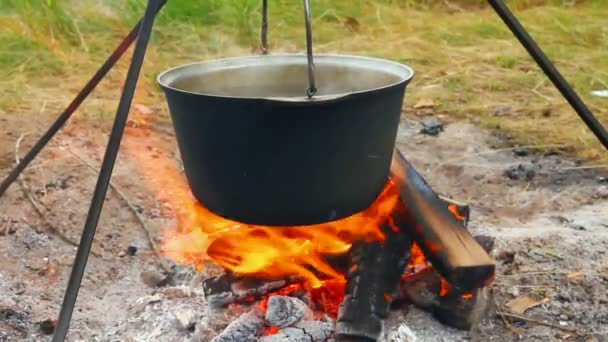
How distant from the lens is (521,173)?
8.78ft

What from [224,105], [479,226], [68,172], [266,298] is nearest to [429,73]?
[479,226]

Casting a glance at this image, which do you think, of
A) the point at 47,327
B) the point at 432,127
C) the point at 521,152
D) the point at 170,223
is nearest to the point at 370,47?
the point at 432,127

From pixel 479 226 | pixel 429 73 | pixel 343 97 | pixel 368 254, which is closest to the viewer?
pixel 343 97

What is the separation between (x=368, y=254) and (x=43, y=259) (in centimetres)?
102

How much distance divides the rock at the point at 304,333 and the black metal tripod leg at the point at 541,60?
0.81 m

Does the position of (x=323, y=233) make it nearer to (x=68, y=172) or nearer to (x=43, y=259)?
(x=43, y=259)

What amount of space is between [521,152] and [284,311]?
5.40ft

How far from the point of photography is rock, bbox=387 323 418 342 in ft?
5.15

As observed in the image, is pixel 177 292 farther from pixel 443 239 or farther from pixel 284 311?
pixel 443 239

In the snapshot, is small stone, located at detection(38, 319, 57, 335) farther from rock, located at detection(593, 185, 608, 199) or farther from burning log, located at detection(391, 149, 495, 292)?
rock, located at detection(593, 185, 608, 199)

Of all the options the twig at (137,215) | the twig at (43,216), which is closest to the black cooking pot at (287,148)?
the twig at (137,215)

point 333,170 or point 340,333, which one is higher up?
point 333,170

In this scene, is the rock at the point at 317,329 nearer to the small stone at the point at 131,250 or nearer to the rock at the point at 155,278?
the rock at the point at 155,278

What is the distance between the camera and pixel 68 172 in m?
2.52
